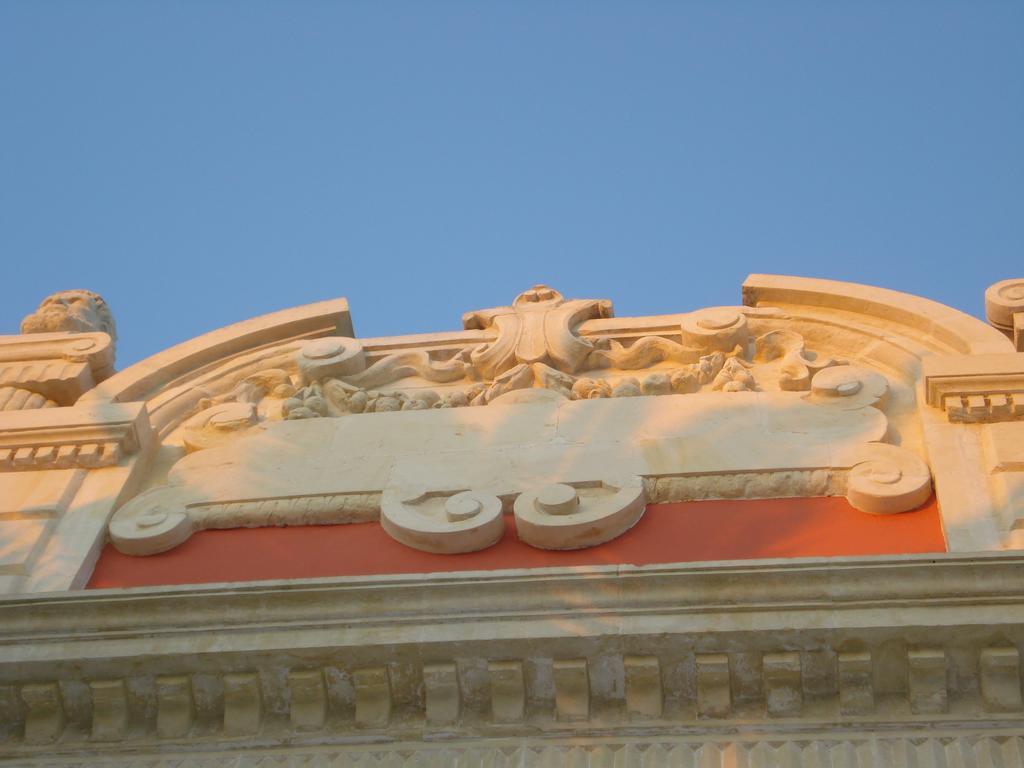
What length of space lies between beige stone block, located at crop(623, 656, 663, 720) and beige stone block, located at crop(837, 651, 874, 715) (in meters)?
0.69

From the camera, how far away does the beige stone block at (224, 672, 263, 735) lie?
7.02 meters

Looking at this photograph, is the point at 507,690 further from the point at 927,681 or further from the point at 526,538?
the point at 927,681

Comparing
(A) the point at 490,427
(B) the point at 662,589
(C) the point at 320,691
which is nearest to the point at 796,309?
(A) the point at 490,427

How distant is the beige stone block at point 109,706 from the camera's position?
711 cm

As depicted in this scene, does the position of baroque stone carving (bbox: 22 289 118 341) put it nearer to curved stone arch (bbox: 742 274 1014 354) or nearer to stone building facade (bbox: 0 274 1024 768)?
stone building facade (bbox: 0 274 1024 768)

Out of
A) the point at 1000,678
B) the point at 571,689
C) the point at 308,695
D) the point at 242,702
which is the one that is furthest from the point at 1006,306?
the point at 242,702

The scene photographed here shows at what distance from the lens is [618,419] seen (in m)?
9.23

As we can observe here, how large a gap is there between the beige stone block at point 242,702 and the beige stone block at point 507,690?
0.93m

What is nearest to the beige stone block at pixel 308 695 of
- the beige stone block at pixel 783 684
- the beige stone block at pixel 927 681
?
the beige stone block at pixel 783 684

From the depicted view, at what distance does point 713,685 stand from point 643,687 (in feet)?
0.88

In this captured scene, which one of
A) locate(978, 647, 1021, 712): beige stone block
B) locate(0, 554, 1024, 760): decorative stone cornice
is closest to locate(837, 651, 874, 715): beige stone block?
locate(0, 554, 1024, 760): decorative stone cornice

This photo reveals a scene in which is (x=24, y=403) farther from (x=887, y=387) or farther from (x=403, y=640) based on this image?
(x=887, y=387)

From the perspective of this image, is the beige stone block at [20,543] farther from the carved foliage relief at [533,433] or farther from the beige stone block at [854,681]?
the beige stone block at [854,681]

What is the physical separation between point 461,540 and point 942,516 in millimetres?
2157
